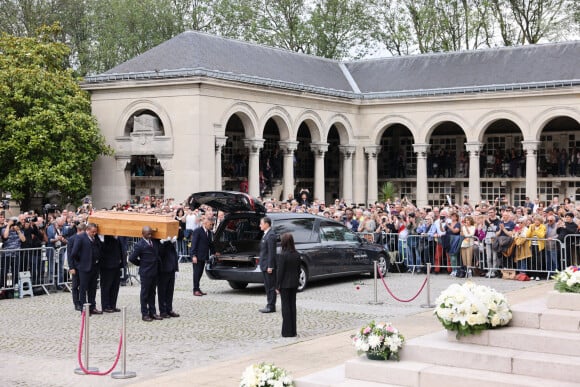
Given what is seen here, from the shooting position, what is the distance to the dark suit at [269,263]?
16000 millimetres

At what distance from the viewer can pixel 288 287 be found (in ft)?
45.6

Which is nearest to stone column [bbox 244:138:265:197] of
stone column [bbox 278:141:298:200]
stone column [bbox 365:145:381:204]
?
stone column [bbox 278:141:298:200]

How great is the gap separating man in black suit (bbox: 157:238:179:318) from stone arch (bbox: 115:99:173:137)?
19786 millimetres

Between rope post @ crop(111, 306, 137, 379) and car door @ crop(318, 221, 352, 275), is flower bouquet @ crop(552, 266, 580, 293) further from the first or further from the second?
car door @ crop(318, 221, 352, 275)

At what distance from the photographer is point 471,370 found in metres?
9.66

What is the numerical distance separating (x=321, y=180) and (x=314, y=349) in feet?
97.8

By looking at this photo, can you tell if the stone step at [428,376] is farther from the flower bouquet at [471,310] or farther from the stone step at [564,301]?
the stone step at [564,301]

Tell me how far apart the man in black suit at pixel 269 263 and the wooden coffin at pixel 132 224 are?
5.47 feet

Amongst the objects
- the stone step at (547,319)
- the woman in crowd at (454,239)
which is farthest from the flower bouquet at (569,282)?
the woman in crowd at (454,239)

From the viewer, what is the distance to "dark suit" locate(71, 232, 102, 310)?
54.0ft

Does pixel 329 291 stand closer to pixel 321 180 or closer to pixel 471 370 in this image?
pixel 471 370

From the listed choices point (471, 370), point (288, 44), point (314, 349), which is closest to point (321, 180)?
point (288, 44)

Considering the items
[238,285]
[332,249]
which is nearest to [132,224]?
[238,285]

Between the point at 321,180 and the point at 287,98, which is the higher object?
the point at 287,98
